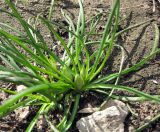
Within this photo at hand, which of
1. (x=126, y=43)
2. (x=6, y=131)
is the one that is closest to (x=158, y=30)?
(x=126, y=43)

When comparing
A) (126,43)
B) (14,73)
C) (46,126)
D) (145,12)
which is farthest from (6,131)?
(145,12)

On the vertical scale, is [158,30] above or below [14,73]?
below

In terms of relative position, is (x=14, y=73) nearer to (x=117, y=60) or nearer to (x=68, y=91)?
(x=68, y=91)

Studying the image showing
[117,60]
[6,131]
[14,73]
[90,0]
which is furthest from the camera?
[90,0]

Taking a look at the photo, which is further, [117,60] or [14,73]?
[117,60]

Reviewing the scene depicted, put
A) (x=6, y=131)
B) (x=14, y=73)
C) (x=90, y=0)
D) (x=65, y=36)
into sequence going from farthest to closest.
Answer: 1. (x=90, y=0)
2. (x=65, y=36)
3. (x=6, y=131)
4. (x=14, y=73)

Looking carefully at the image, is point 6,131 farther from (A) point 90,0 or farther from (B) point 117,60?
(A) point 90,0

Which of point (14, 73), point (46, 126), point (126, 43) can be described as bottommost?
point (46, 126)
